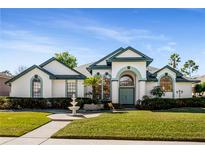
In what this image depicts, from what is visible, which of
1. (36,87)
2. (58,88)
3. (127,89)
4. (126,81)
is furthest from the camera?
(126,81)

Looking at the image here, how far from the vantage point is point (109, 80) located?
86.9 feet

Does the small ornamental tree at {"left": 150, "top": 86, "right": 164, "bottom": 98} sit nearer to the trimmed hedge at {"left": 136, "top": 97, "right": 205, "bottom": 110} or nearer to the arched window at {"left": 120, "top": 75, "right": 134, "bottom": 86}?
the trimmed hedge at {"left": 136, "top": 97, "right": 205, "bottom": 110}

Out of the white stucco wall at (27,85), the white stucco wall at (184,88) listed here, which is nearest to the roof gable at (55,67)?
the white stucco wall at (27,85)

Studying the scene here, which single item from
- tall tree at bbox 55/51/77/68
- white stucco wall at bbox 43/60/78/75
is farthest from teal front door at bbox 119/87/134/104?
tall tree at bbox 55/51/77/68

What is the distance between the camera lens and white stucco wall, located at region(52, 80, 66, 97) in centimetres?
2548

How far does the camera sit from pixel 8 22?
12914 millimetres

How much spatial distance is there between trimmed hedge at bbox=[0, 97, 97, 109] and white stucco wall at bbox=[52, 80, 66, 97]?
1482 mm

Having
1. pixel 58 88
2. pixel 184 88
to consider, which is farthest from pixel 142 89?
pixel 58 88

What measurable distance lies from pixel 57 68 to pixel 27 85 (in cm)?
323

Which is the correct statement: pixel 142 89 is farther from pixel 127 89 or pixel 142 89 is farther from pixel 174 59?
→ pixel 174 59
